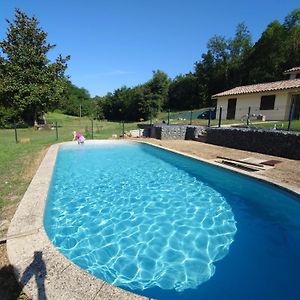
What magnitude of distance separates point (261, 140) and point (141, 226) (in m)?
8.35

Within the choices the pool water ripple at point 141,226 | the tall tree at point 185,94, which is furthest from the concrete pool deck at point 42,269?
the tall tree at point 185,94

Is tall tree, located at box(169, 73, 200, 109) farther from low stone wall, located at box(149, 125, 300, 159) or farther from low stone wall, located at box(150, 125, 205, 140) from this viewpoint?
low stone wall, located at box(149, 125, 300, 159)

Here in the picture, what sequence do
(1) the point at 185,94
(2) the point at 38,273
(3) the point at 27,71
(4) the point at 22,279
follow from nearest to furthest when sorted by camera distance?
(4) the point at 22,279 < (2) the point at 38,273 < (3) the point at 27,71 < (1) the point at 185,94

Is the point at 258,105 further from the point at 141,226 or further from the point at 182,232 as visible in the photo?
the point at 141,226

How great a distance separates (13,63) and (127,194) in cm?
2390

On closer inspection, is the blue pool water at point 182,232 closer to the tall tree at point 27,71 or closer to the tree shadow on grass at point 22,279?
the tree shadow on grass at point 22,279

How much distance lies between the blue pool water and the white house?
1348 cm

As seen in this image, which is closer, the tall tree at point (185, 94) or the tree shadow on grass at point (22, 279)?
the tree shadow on grass at point (22, 279)

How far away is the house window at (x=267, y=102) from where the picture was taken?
20.4 m

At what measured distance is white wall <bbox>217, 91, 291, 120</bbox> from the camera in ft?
63.3

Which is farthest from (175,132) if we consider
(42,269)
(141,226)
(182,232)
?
(42,269)

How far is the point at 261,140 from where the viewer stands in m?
11.5

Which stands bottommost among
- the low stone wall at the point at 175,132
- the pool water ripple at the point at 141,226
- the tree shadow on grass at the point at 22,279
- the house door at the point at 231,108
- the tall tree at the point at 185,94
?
the pool water ripple at the point at 141,226

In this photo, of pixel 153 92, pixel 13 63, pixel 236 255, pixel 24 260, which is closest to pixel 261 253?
pixel 236 255
